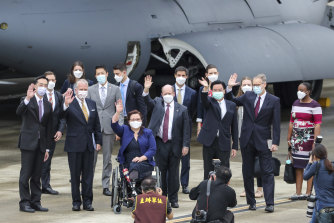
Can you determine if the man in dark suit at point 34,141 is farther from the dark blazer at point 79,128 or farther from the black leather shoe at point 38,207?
the dark blazer at point 79,128

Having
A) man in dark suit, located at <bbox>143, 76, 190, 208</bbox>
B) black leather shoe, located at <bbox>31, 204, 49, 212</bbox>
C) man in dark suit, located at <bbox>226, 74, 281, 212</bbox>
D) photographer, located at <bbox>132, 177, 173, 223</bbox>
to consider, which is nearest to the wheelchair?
man in dark suit, located at <bbox>143, 76, 190, 208</bbox>

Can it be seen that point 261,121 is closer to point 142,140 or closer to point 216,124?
point 216,124

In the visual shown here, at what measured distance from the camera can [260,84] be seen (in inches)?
506

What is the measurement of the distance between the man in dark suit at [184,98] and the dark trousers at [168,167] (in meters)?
1.11

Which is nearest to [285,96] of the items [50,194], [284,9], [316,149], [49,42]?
[284,9]

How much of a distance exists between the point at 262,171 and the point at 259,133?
0.54 meters

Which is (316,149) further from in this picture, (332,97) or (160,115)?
(332,97)

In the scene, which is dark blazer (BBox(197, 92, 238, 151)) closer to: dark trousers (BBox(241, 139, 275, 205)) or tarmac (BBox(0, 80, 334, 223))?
dark trousers (BBox(241, 139, 275, 205))

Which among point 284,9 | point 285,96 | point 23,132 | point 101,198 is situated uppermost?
point 284,9

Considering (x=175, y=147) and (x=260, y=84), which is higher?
(x=260, y=84)

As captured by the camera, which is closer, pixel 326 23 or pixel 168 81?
pixel 168 81

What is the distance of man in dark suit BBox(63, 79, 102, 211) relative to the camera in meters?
12.7

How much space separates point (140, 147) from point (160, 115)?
84cm

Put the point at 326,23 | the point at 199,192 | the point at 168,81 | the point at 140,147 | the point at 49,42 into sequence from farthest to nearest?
1. the point at 326,23
2. the point at 168,81
3. the point at 49,42
4. the point at 140,147
5. the point at 199,192
